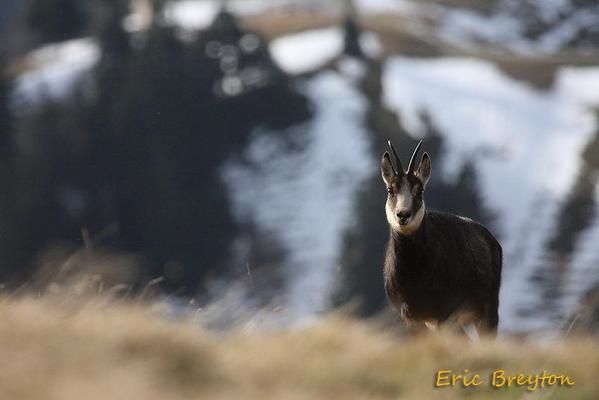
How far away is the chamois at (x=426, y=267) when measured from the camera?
9672mm

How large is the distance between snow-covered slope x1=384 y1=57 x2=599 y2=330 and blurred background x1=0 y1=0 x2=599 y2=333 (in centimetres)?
19

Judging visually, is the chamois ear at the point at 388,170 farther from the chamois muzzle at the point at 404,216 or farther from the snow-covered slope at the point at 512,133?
the snow-covered slope at the point at 512,133

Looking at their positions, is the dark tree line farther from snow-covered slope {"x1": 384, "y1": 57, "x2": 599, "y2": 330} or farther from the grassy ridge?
the grassy ridge

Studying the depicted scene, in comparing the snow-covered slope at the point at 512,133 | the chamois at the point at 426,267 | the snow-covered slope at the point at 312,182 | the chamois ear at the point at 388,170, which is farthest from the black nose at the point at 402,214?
the snow-covered slope at the point at 312,182

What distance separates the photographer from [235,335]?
28.1ft

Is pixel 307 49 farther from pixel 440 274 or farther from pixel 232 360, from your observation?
pixel 232 360

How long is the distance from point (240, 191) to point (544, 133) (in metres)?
22.3

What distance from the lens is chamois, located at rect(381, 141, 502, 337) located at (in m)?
9.67

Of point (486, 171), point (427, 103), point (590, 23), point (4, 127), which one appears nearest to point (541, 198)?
point (486, 171)

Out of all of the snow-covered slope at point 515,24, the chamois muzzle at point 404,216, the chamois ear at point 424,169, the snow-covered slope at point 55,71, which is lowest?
the snow-covered slope at point 515,24

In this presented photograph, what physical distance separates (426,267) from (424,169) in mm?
935

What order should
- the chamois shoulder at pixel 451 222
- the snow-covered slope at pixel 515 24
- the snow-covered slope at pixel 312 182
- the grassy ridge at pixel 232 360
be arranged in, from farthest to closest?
1. the snow-covered slope at pixel 515 24
2. the snow-covered slope at pixel 312 182
3. the chamois shoulder at pixel 451 222
4. the grassy ridge at pixel 232 360

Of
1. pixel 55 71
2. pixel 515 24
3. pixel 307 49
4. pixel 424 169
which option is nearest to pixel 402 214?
pixel 424 169

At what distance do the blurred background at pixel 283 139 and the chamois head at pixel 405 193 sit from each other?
44.4m
